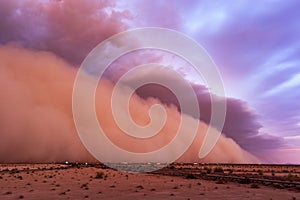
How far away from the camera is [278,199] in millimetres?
32656

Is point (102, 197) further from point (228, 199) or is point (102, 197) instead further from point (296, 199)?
point (296, 199)

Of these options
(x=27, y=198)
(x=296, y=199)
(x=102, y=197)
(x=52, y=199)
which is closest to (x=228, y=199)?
(x=296, y=199)

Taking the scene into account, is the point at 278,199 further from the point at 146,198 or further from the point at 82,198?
the point at 82,198

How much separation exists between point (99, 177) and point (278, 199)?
43878 mm

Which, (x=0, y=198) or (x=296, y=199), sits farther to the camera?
(x=0, y=198)

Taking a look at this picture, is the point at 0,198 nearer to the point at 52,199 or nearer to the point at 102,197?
the point at 52,199

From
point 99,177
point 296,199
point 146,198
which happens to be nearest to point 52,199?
point 146,198

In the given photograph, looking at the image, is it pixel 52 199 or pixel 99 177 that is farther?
pixel 99 177

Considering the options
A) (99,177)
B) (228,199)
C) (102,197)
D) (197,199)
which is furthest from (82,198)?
(99,177)

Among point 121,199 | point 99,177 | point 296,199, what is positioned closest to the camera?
point 296,199

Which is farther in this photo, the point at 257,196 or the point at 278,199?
the point at 257,196

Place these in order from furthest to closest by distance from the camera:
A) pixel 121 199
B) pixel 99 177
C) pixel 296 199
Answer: pixel 99 177
pixel 121 199
pixel 296 199

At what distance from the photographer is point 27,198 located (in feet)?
119

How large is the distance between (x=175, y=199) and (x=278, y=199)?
8.79 metres
